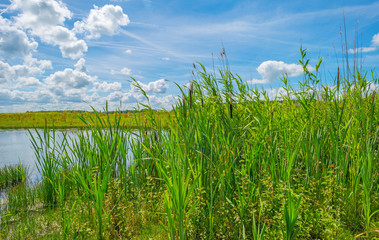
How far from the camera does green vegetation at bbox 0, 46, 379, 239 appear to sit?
1.91 meters

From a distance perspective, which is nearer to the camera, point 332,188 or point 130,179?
point 332,188

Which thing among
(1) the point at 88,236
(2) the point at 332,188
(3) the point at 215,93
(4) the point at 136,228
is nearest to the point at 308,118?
(2) the point at 332,188

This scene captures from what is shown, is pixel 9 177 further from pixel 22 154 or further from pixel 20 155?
pixel 22 154

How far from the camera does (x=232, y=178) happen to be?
2295 millimetres

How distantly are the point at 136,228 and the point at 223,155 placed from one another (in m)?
1.26

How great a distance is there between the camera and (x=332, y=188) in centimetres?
229

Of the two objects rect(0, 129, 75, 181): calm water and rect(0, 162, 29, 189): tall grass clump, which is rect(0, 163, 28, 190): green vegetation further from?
Answer: rect(0, 129, 75, 181): calm water

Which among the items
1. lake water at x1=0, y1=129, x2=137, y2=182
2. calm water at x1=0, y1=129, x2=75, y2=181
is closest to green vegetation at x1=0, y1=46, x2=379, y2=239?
lake water at x1=0, y1=129, x2=137, y2=182

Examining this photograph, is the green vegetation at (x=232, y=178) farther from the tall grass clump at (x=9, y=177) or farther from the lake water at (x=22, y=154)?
the tall grass clump at (x=9, y=177)

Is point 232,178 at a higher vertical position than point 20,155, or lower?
higher

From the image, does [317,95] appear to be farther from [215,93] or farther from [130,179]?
[130,179]

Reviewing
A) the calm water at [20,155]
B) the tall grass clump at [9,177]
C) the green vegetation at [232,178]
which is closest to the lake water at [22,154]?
the calm water at [20,155]

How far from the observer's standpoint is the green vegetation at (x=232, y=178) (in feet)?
6.25

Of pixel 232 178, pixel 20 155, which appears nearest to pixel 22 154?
pixel 20 155
